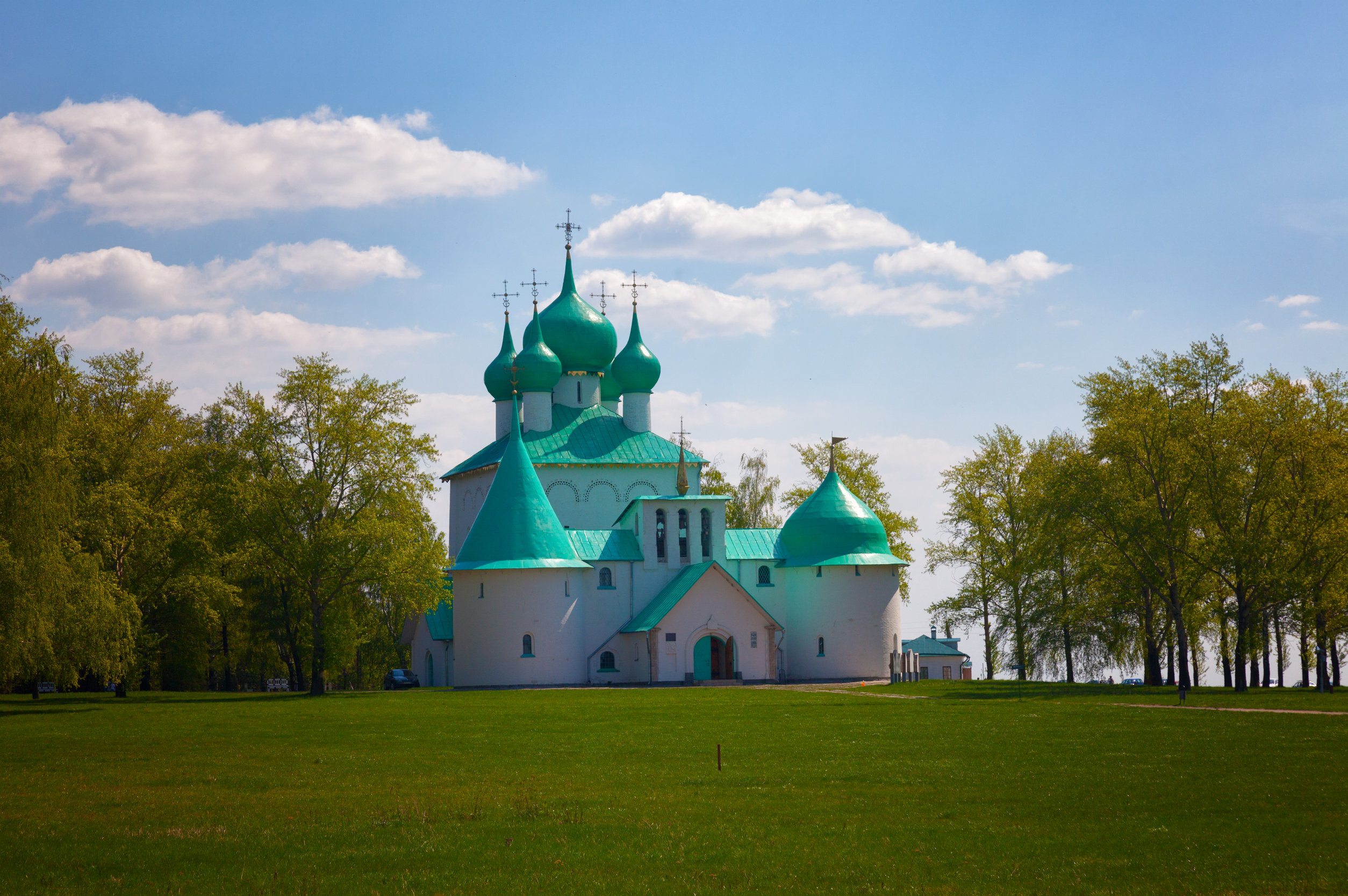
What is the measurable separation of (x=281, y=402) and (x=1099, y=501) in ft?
86.3

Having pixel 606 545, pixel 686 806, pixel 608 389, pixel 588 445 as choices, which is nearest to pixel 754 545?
pixel 606 545

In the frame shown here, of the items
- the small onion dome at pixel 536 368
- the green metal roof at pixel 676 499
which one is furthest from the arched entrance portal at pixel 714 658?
the small onion dome at pixel 536 368

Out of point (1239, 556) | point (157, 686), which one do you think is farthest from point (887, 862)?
point (157, 686)

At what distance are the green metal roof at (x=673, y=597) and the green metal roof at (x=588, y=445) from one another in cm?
688

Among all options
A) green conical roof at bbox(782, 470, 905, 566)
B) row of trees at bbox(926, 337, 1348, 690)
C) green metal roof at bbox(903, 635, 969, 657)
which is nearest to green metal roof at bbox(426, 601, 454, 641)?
green conical roof at bbox(782, 470, 905, 566)

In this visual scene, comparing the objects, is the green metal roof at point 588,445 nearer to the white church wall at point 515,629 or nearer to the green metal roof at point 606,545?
the green metal roof at point 606,545

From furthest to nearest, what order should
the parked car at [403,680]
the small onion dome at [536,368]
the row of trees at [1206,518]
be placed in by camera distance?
the small onion dome at [536,368] < the parked car at [403,680] < the row of trees at [1206,518]

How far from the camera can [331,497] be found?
42.7 metres

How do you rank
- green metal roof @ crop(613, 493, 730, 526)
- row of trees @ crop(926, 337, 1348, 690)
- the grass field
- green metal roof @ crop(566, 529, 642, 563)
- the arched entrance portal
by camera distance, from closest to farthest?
the grass field
row of trees @ crop(926, 337, 1348, 690)
the arched entrance portal
green metal roof @ crop(566, 529, 642, 563)
green metal roof @ crop(613, 493, 730, 526)

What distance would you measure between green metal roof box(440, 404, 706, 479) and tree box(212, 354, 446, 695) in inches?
412

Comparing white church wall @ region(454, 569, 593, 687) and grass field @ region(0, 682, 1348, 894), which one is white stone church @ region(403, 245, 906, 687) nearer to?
white church wall @ region(454, 569, 593, 687)

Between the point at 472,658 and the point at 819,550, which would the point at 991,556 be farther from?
the point at 472,658

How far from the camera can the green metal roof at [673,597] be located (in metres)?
46.9

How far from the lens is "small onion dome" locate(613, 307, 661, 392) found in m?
57.0
